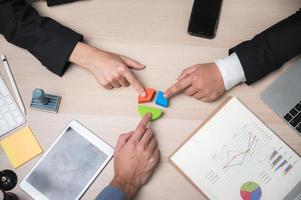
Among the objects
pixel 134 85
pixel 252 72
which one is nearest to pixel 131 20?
pixel 134 85

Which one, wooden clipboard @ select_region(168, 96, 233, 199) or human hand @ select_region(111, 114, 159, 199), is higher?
wooden clipboard @ select_region(168, 96, 233, 199)

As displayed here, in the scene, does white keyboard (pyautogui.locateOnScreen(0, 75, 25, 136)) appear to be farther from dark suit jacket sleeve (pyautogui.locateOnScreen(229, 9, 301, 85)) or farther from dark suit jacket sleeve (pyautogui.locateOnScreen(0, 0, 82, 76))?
dark suit jacket sleeve (pyautogui.locateOnScreen(229, 9, 301, 85))

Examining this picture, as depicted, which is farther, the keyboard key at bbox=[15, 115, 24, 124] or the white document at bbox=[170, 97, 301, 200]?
the keyboard key at bbox=[15, 115, 24, 124]

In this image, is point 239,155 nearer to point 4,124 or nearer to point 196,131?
point 196,131

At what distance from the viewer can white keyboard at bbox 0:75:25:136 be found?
983 mm

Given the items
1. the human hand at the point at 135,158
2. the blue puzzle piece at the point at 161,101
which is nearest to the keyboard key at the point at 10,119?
the human hand at the point at 135,158

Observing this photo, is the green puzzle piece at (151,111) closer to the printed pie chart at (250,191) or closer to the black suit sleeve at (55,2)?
the printed pie chart at (250,191)

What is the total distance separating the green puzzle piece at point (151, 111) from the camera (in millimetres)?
952

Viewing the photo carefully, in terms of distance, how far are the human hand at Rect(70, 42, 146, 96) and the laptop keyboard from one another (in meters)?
0.40

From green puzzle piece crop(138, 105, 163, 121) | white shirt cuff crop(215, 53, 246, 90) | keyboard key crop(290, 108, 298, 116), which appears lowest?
green puzzle piece crop(138, 105, 163, 121)

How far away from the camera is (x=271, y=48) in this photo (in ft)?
3.24

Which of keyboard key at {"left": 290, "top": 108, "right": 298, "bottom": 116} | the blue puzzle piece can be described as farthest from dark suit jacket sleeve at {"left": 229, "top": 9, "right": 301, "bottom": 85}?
the blue puzzle piece

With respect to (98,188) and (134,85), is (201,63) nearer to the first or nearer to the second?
(134,85)

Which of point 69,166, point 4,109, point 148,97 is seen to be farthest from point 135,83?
point 4,109
